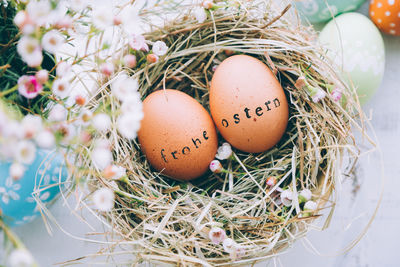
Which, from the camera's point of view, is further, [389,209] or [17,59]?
[389,209]

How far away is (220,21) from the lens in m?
0.83

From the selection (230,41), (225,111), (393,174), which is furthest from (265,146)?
(393,174)

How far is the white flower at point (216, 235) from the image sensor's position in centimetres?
71

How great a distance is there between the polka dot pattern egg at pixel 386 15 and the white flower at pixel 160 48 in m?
0.53

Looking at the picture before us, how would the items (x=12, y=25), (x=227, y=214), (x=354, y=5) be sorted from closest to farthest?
(x=12, y=25) < (x=227, y=214) < (x=354, y=5)

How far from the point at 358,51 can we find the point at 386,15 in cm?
13

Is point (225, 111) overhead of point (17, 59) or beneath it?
beneath

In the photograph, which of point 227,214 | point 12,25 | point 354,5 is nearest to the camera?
point 12,25

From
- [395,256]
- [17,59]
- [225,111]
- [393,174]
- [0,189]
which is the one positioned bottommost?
[395,256]

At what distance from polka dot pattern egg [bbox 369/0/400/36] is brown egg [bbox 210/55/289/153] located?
358 millimetres

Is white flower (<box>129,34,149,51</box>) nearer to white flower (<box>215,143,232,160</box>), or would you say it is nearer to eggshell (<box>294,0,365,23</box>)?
white flower (<box>215,143,232,160</box>)

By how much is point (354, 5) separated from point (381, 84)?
0.22m

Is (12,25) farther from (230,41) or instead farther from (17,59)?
(230,41)

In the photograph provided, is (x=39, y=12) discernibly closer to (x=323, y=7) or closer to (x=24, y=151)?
(x=24, y=151)
